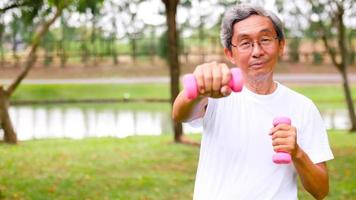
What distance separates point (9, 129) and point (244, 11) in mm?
15092

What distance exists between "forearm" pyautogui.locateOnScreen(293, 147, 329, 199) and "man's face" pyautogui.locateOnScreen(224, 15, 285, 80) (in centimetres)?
34

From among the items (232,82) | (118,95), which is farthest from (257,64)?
(118,95)

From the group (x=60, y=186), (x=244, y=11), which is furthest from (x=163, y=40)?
(x=244, y=11)

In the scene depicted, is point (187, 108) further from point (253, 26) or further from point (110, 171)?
point (110, 171)

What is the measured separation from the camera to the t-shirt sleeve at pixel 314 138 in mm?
2488

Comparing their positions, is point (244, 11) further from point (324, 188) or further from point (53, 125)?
point (53, 125)

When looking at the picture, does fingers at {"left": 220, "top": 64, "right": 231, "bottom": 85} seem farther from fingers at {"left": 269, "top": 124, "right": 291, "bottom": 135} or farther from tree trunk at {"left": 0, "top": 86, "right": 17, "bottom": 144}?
tree trunk at {"left": 0, "top": 86, "right": 17, "bottom": 144}

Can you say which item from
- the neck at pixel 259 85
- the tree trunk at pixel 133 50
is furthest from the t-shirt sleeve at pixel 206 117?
the tree trunk at pixel 133 50

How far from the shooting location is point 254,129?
237 cm

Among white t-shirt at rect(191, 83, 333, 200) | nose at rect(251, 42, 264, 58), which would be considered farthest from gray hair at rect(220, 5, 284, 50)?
white t-shirt at rect(191, 83, 333, 200)

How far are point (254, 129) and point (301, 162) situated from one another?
0.69 feet

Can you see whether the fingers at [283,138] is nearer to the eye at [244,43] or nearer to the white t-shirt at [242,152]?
the white t-shirt at [242,152]

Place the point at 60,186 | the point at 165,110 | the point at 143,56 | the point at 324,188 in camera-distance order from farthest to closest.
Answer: the point at 143,56 < the point at 165,110 < the point at 60,186 < the point at 324,188

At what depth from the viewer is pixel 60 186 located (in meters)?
10.1
